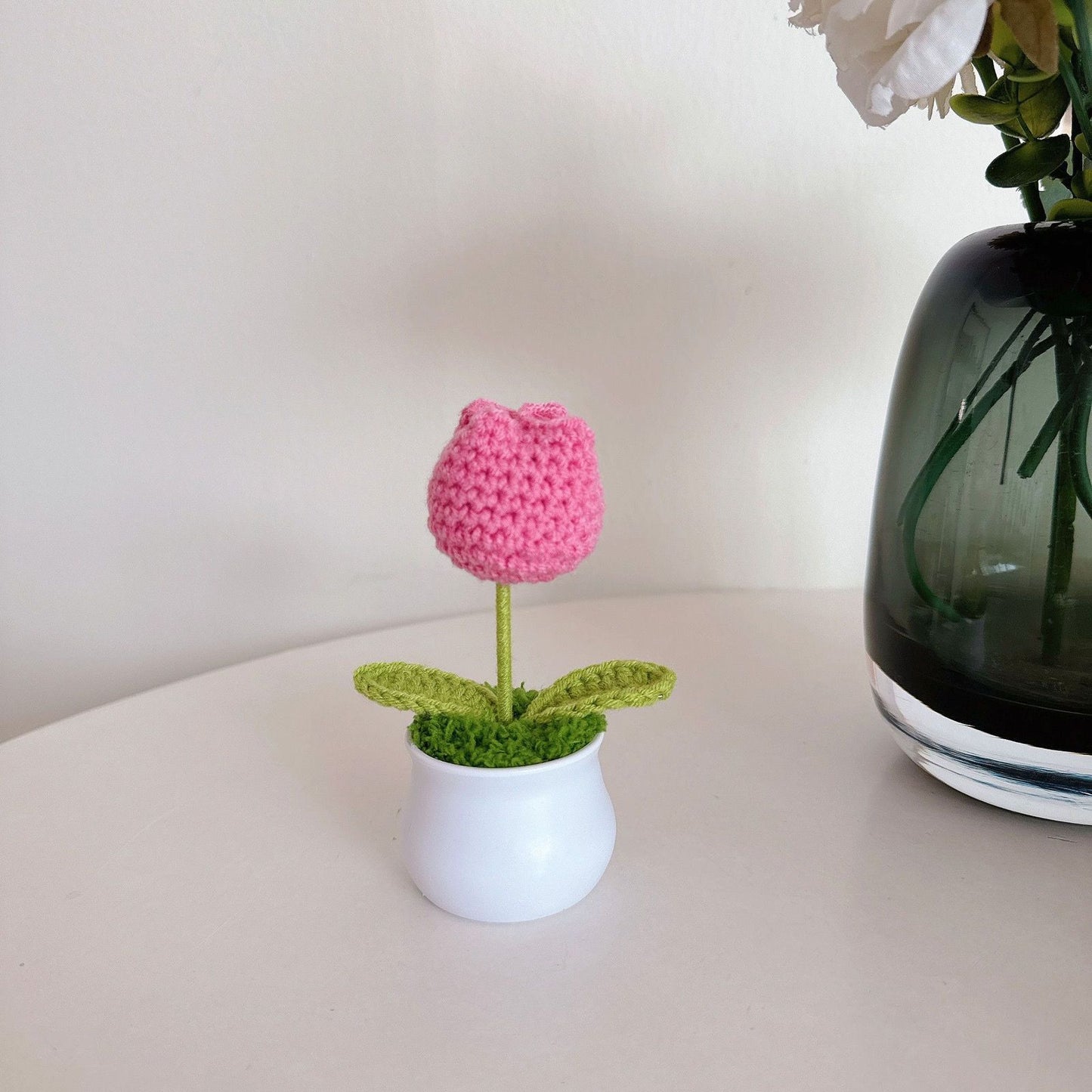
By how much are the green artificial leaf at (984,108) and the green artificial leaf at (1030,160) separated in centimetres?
2

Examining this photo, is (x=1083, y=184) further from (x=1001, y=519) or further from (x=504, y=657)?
(x=504, y=657)

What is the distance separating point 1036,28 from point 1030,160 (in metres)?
0.06

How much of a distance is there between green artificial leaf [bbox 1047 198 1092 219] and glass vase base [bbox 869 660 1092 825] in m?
0.23

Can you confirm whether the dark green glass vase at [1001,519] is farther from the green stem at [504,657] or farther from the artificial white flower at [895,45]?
the green stem at [504,657]

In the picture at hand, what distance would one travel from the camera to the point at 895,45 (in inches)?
16.1

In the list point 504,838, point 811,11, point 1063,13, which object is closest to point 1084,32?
point 1063,13

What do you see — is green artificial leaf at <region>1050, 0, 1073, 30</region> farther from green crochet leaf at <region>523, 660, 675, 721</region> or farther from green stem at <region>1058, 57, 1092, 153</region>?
green crochet leaf at <region>523, 660, 675, 721</region>

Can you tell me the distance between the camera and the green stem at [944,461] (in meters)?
0.45

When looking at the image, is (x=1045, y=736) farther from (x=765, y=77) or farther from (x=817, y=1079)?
(x=765, y=77)

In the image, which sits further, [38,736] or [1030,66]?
[38,736]

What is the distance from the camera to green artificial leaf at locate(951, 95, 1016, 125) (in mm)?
437

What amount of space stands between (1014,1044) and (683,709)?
0.29 meters

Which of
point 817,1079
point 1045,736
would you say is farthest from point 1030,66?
point 817,1079

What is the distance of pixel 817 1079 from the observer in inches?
13.3
